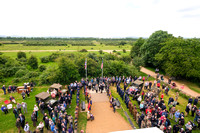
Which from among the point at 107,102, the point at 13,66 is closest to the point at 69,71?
the point at 107,102

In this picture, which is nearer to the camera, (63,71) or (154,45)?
(63,71)

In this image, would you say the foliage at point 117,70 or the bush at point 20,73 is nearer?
the foliage at point 117,70

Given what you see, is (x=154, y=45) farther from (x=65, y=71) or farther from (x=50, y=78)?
(x=50, y=78)

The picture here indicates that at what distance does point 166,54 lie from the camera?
2408cm

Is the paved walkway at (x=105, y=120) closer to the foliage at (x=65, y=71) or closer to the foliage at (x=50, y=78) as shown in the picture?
the foliage at (x=65, y=71)

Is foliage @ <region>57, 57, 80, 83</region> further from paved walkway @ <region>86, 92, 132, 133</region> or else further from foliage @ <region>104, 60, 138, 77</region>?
paved walkway @ <region>86, 92, 132, 133</region>

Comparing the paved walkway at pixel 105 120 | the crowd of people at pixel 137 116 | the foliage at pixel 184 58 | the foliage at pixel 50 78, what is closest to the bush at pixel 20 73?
the foliage at pixel 50 78

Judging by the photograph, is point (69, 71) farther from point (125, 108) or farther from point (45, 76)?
point (125, 108)

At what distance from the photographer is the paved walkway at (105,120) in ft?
35.7

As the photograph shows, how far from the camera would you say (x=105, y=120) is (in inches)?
472

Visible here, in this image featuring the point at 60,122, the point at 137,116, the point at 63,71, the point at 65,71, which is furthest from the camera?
the point at 65,71

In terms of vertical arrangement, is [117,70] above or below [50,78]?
above

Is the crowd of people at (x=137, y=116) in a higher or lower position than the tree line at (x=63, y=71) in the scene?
lower

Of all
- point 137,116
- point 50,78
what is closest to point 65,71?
point 50,78
